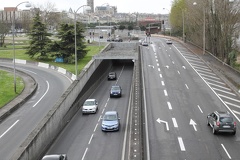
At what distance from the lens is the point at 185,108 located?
3319 centimetres

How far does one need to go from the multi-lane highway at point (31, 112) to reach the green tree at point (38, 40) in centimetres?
1221

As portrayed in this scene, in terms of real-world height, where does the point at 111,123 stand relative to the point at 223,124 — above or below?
below

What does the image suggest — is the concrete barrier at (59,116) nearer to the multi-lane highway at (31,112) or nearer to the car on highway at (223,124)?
the multi-lane highway at (31,112)

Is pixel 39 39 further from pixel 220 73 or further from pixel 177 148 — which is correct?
pixel 177 148

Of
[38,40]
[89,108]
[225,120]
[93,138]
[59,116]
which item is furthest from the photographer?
[38,40]

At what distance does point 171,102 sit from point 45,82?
19.8 m

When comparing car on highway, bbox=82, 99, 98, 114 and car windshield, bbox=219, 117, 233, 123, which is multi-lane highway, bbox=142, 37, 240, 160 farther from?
car on highway, bbox=82, 99, 98, 114

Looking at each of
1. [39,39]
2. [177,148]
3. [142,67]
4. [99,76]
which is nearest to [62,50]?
[39,39]

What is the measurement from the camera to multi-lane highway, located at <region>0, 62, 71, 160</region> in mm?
26617

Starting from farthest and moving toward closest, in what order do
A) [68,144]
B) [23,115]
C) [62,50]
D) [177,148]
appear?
[62,50] < [23,115] < [68,144] < [177,148]

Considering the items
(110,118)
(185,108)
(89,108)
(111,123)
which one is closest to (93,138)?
(111,123)

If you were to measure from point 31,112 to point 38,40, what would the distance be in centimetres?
3518

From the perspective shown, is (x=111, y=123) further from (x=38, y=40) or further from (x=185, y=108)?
(x=38, y=40)

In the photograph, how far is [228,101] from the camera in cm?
3569
